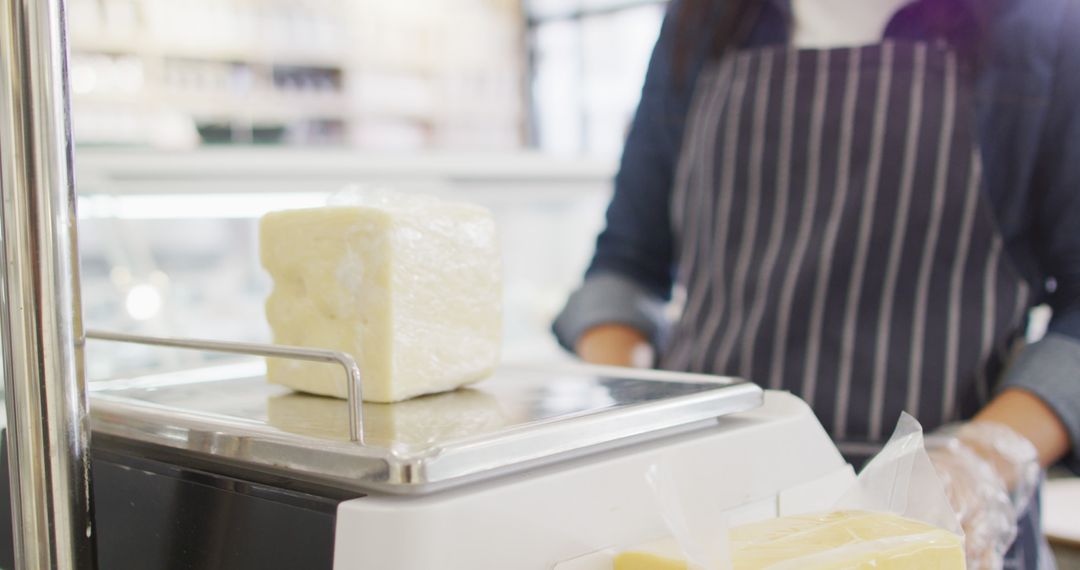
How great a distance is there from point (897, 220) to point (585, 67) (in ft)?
19.4

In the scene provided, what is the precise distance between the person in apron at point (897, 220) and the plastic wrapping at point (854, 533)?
36cm

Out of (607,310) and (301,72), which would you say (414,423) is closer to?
(607,310)

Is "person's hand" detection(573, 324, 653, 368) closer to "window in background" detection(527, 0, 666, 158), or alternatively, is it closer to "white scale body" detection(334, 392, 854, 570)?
"white scale body" detection(334, 392, 854, 570)

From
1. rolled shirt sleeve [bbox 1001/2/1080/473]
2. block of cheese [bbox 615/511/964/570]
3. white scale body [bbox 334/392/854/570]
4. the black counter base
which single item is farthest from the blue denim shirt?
the black counter base

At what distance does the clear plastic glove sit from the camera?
2.31 feet

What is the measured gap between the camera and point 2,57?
0.41 meters

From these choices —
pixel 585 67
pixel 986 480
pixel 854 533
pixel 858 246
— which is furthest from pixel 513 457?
pixel 585 67

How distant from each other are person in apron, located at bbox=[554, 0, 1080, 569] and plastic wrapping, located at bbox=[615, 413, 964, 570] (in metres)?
0.36

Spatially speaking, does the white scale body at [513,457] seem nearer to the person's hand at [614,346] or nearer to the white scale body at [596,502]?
the white scale body at [596,502]

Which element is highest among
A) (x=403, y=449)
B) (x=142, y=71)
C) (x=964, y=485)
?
(x=142, y=71)

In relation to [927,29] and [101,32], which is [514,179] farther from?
[101,32]

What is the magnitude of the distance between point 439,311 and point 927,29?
68cm

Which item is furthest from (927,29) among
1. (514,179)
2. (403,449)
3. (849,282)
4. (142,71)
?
(142,71)

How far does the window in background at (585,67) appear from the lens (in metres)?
6.46
